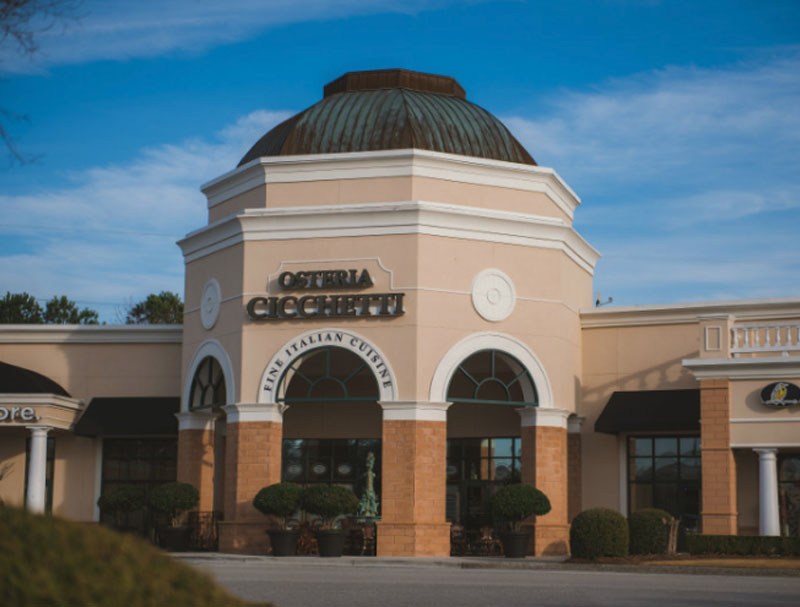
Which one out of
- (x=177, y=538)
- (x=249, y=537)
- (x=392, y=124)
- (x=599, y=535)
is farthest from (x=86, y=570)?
(x=392, y=124)

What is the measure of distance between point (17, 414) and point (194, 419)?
5.44m

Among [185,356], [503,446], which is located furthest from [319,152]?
[503,446]

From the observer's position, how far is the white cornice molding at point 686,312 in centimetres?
3158

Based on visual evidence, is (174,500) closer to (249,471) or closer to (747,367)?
(249,471)

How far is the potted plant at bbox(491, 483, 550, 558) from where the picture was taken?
91.5 ft

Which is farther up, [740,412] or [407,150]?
[407,150]

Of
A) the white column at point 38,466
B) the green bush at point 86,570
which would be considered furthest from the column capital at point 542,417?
the green bush at point 86,570

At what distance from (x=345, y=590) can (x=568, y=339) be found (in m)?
15.3

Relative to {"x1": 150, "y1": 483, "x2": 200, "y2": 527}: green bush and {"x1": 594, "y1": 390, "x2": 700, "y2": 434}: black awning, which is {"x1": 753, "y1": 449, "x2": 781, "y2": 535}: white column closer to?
{"x1": 594, "y1": 390, "x2": 700, "y2": 434}: black awning

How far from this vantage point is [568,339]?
32.1 metres

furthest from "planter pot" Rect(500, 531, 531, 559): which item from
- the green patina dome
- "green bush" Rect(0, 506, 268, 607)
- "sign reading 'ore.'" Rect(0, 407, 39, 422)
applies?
"green bush" Rect(0, 506, 268, 607)

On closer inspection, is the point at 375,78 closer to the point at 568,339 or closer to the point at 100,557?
the point at 568,339

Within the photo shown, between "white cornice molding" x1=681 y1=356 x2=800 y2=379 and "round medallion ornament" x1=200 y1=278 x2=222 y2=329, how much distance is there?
13.1 m

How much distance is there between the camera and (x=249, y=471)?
2978 centimetres
